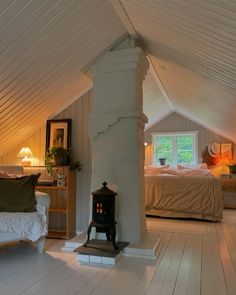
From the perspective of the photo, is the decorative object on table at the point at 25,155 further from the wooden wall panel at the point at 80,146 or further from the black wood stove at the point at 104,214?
the black wood stove at the point at 104,214

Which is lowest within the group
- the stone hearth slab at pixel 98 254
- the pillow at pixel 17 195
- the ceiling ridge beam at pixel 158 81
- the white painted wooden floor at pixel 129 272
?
the white painted wooden floor at pixel 129 272

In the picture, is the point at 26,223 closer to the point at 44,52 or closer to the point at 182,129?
the point at 44,52

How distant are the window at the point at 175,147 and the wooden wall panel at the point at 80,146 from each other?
504 centimetres

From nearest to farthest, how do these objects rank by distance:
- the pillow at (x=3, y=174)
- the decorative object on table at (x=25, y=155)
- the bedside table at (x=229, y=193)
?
the pillow at (x=3, y=174)
the decorative object on table at (x=25, y=155)
the bedside table at (x=229, y=193)

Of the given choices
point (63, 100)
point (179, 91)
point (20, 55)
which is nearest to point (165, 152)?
point (179, 91)

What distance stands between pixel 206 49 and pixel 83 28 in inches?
55.2

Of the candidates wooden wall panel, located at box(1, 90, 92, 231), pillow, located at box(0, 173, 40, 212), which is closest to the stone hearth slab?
pillow, located at box(0, 173, 40, 212)

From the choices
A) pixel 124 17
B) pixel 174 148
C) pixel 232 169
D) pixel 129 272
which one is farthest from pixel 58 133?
pixel 174 148

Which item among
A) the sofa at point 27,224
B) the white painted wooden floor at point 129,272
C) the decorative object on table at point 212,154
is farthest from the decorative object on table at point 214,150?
the sofa at point 27,224

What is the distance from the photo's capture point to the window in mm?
8711

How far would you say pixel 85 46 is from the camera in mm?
3480

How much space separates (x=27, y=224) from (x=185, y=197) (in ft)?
10.6

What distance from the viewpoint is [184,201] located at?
17.5 ft

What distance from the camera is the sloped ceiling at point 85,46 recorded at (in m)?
2.46
